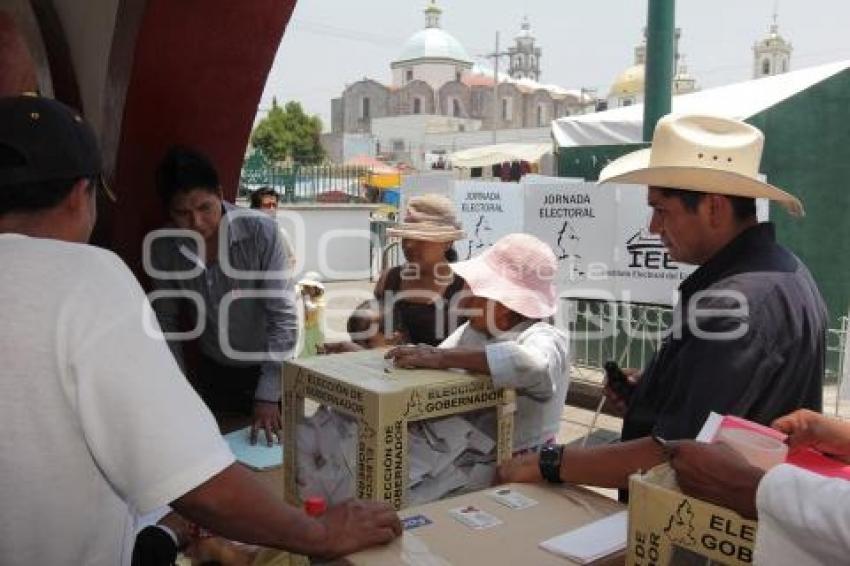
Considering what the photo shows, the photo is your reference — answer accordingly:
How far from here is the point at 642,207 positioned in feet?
17.2

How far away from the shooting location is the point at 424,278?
3080mm

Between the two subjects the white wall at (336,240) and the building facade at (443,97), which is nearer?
the white wall at (336,240)

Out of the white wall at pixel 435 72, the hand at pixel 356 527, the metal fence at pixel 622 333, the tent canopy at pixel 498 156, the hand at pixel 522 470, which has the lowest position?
the metal fence at pixel 622 333

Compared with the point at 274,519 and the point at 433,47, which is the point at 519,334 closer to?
the point at 274,519

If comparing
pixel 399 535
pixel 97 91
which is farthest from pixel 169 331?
pixel 399 535

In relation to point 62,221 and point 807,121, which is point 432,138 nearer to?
point 807,121

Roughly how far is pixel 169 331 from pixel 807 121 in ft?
16.1

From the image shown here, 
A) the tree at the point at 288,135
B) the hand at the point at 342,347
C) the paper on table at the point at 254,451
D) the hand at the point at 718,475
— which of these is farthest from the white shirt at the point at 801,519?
the tree at the point at 288,135

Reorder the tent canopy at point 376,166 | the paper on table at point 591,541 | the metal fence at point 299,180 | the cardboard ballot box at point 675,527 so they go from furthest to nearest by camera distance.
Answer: the tent canopy at point 376,166 < the metal fence at point 299,180 < the paper on table at point 591,541 < the cardboard ballot box at point 675,527

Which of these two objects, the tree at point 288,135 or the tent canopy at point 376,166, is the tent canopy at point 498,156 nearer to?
the tent canopy at point 376,166

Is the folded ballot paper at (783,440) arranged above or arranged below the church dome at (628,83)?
below

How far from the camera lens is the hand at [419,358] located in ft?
6.53

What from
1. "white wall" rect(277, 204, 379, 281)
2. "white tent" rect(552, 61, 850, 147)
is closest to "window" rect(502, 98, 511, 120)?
"white wall" rect(277, 204, 379, 281)

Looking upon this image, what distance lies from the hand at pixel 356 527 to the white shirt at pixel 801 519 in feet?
2.05
